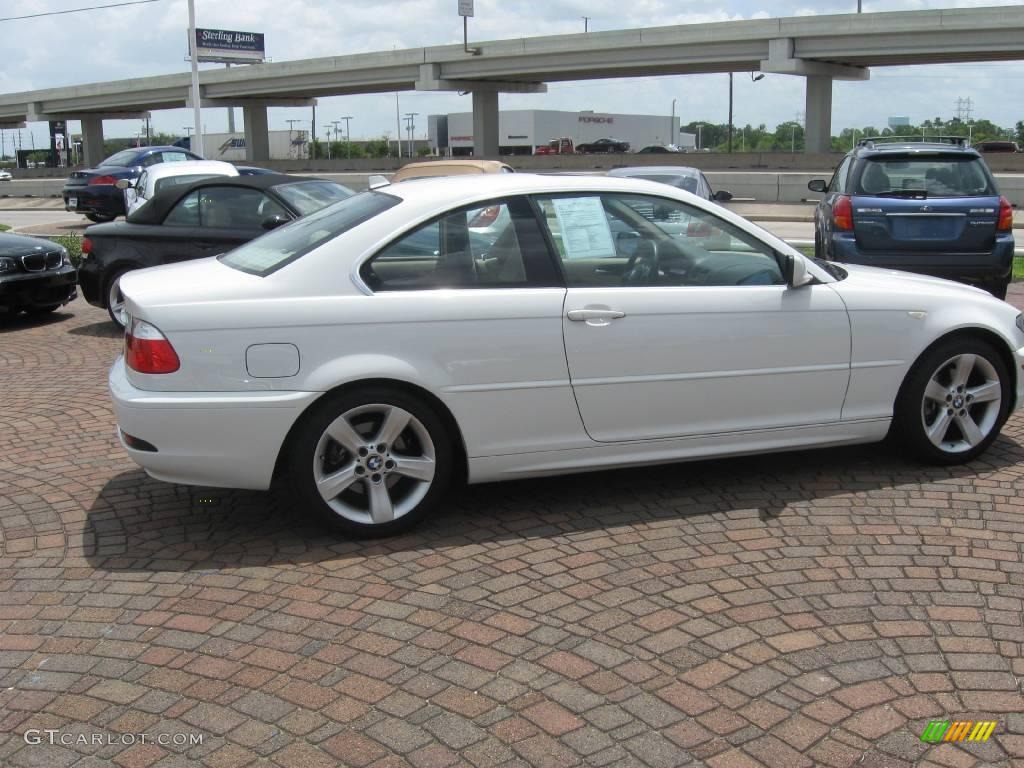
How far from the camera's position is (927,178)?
10.1 metres

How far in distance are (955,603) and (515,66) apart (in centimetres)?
5598

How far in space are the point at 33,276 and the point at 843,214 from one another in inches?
318

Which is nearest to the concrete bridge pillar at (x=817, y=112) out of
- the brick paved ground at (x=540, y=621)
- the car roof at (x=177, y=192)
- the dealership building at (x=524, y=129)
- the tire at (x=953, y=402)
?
the dealership building at (x=524, y=129)

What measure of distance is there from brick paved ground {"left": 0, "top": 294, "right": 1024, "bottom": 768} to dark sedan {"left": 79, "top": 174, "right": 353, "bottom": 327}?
451 cm

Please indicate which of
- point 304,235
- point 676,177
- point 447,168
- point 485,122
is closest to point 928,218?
point 676,177

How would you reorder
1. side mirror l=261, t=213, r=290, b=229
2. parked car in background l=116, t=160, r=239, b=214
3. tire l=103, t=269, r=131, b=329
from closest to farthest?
side mirror l=261, t=213, r=290, b=229, tire l=103, t=269, r=131, b=329, parked car in background l=116, t=160, r=239, b=214

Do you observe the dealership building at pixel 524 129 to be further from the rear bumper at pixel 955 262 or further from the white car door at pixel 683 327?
the white car door at pixel 683 327

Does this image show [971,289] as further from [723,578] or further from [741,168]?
[741,168]

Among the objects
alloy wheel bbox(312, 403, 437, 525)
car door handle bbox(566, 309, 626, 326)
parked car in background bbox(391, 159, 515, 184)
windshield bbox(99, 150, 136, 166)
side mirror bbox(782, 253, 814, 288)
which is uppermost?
windshield bbox(99, 150, 136, 166)

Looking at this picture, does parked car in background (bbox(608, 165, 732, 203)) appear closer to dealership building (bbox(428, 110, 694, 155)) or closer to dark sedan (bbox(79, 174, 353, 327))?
dark sedan (bbox(79, 174, 353, 327))

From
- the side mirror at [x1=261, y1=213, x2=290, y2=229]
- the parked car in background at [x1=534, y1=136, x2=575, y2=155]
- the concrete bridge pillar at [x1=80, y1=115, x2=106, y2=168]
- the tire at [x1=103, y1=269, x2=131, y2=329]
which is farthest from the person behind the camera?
the parked car in background at [x1=534, y1=136, x2=575, y2=155]

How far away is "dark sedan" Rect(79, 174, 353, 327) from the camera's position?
989cm

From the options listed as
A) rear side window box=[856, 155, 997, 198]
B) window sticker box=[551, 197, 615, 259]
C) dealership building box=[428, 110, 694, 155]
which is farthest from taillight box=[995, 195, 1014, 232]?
dealership building box=[428, 110, 694, 155]

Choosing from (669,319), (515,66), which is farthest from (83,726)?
(515,66)
